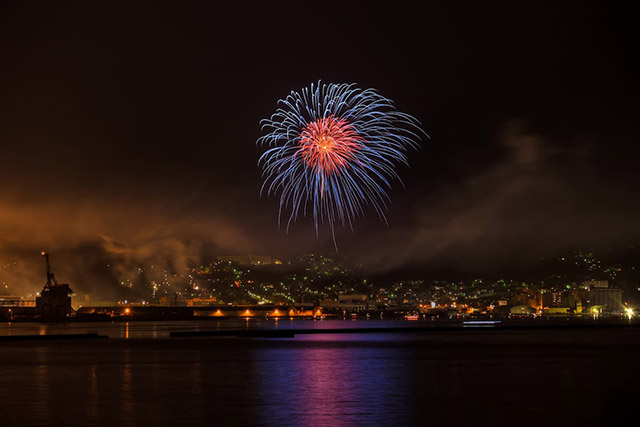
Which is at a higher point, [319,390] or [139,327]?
[319,390]

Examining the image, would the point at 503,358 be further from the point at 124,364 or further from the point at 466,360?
the point at 124,364

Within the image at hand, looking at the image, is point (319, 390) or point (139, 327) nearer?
point (319, 390)

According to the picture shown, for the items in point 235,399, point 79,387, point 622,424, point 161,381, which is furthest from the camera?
point 161,381

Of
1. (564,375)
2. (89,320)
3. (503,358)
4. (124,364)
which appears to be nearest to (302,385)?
(564,375)

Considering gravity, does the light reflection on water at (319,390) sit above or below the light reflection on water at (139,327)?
above

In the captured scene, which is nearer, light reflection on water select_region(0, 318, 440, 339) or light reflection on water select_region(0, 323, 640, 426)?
light reflection on water select_region(0, 323, 640, 426)

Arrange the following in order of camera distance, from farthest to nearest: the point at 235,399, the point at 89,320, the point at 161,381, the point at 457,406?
the point at 89,320 → the point at 161,381 → the point at 235,399 → the point at 457,406

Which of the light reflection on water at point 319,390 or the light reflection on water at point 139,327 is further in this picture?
the light reflection on water at point 139,327

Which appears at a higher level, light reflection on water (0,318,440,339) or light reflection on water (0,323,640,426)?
light reflection on water (0,323,640,426)
